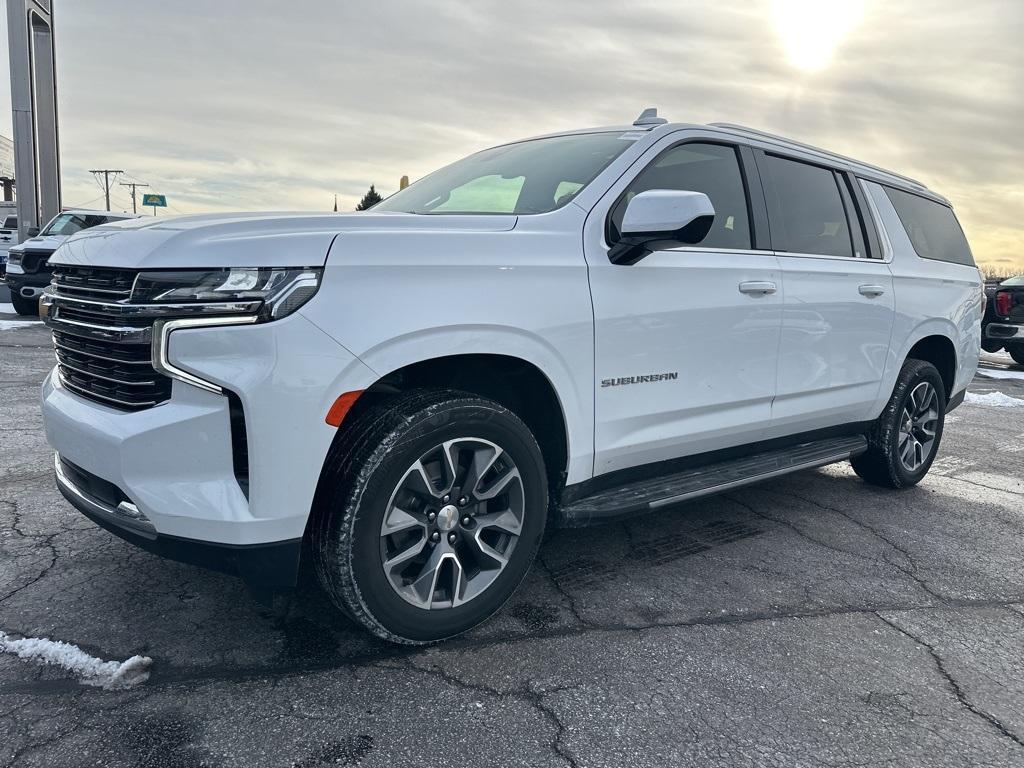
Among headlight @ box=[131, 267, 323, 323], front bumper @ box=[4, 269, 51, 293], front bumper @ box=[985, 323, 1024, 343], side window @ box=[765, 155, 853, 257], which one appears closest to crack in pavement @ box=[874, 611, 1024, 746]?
side window @ box=[765, 155, 853, 257]

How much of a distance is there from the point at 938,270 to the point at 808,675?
134 inches

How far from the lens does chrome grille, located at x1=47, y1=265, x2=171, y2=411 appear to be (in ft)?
7.69

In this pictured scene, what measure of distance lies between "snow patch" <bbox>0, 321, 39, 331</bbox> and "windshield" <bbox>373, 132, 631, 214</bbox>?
1025cm

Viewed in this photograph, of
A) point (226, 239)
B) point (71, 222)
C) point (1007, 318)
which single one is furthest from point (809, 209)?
point (71, 222)

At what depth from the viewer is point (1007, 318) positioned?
11805 mm

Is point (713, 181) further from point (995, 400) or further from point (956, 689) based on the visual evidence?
point (995, 400)

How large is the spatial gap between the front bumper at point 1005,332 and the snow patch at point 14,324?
14.5 m

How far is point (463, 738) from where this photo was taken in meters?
2.22

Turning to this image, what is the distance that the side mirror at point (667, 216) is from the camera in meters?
2.89

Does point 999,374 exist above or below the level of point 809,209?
below

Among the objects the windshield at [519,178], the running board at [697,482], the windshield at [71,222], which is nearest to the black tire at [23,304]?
the windshield at [71,222]

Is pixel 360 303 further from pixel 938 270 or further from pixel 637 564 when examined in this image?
pixel 938 270

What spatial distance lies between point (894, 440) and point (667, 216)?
2836 millimetres

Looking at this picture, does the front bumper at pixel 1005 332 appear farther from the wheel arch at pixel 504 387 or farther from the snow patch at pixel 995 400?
the wheel arch at pixel 504 387
